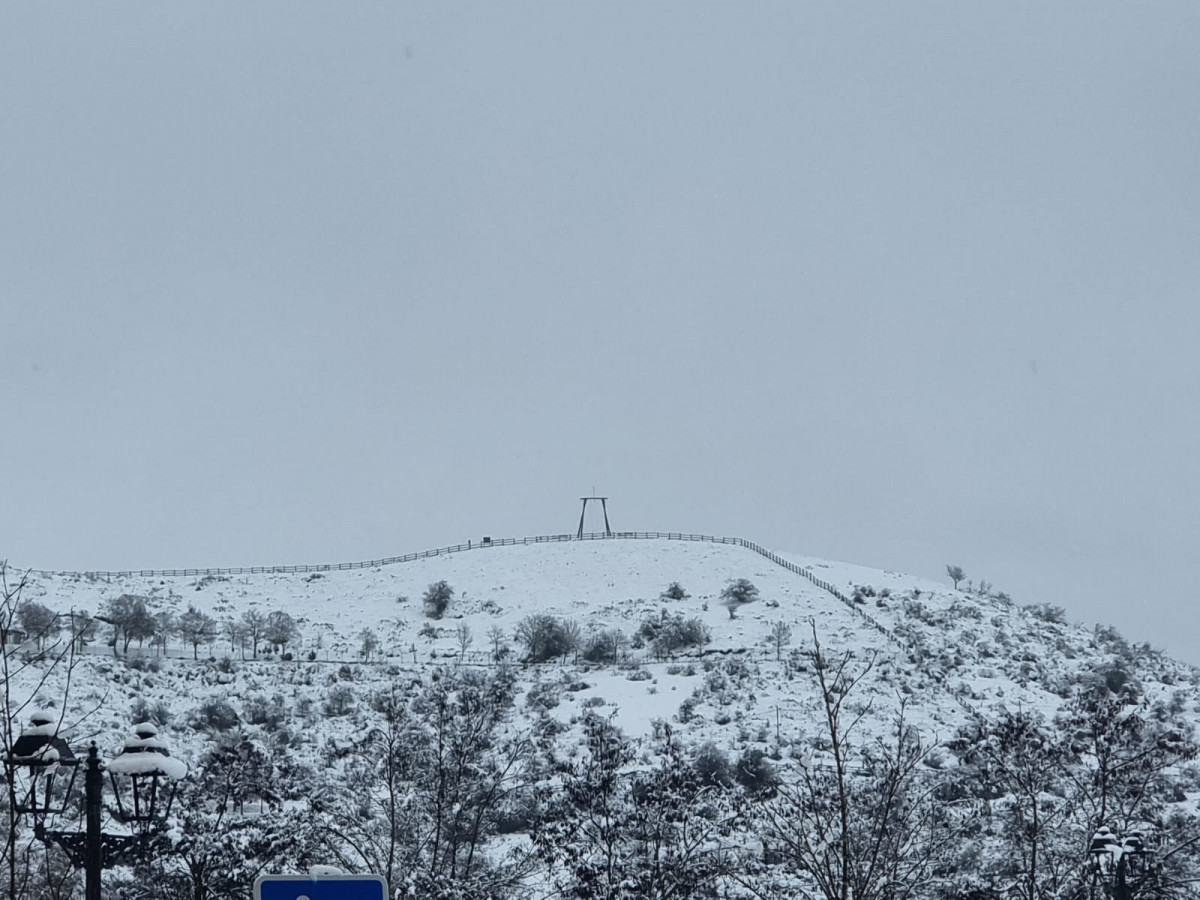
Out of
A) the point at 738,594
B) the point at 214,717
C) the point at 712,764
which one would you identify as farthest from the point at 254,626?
the point at 712,764

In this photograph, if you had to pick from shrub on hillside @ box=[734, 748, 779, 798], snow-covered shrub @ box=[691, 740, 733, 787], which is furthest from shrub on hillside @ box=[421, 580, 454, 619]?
shrub on hillside @ box=[734, 748, 779, 798]

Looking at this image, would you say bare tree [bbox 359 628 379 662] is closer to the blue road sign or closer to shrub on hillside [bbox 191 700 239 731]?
Answer: shrub on hillside [bbox 191 700 239 731]

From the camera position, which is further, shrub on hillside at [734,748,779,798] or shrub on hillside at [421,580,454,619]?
shrub on hillside at [421,580,454,619]

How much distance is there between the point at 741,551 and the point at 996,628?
2329cm

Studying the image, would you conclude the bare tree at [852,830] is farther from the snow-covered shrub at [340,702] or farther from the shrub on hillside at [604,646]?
the shrub on hillside at [604,646]

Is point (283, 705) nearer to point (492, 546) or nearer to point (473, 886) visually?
point (473, 886)

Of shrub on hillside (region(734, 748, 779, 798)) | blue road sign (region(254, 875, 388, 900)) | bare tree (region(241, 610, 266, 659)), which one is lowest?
shrub on hillside (region(734, 748, 779, 798))

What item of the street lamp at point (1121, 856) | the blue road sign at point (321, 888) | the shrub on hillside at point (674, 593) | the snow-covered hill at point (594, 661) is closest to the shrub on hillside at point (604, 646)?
the snow-covered hill at point (594, 661)

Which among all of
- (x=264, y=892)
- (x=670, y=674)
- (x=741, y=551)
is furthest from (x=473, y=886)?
(x=741, y=551)

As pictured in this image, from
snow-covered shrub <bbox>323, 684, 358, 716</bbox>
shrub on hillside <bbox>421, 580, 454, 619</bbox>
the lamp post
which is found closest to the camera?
the lamp post

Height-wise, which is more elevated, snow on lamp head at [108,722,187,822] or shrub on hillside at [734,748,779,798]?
snow on lamp head at [108,722,187,822]

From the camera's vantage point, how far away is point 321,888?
4.46 metres

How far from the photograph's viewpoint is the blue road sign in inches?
174

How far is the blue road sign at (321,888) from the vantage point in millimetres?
4414
